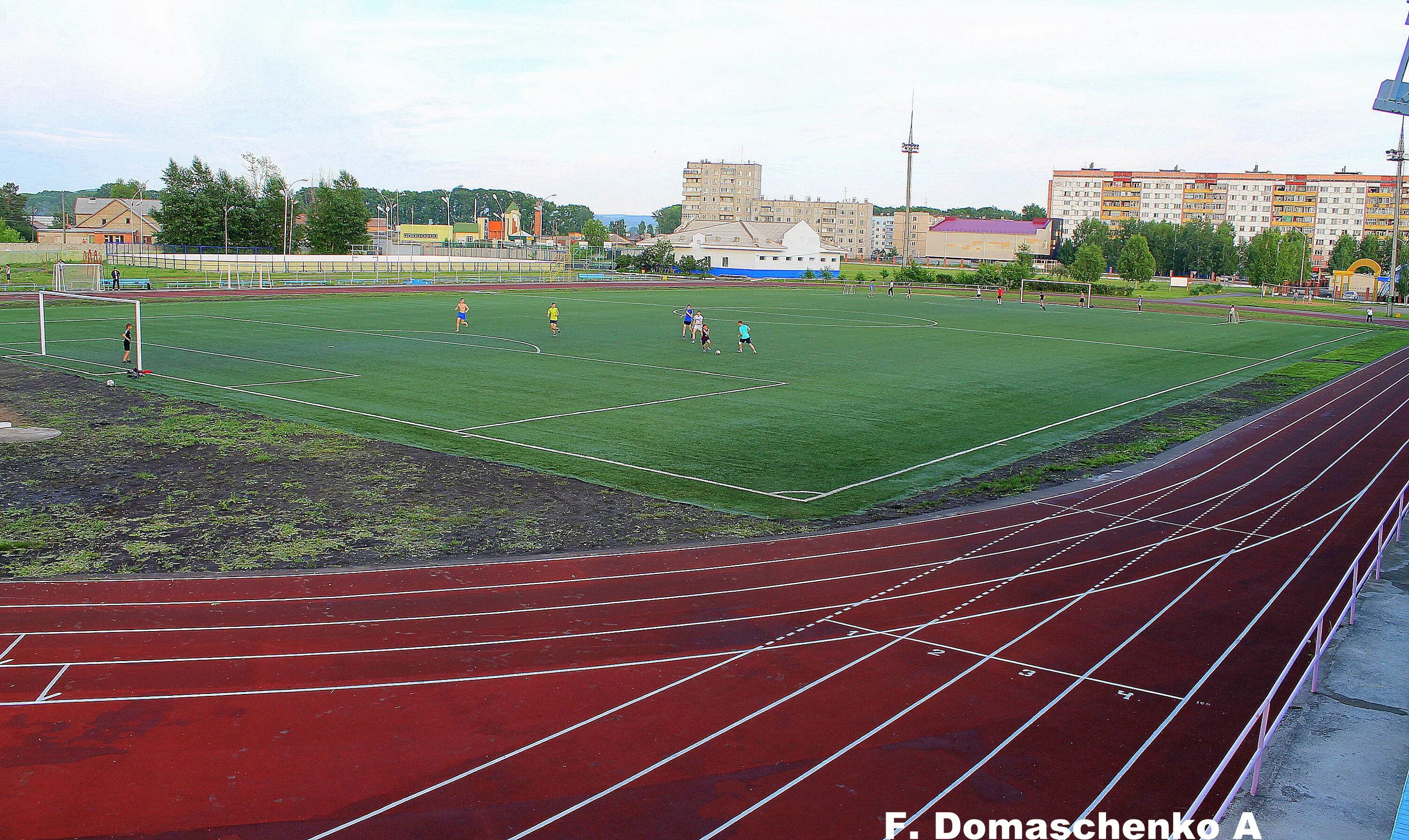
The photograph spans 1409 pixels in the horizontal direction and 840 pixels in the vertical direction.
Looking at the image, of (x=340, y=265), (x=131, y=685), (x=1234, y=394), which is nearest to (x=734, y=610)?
(x=131, y=685)

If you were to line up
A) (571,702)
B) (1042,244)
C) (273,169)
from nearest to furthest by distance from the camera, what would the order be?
(571,702) → (273,169) → (1042,244)

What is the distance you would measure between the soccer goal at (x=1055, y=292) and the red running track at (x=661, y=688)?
72711mm

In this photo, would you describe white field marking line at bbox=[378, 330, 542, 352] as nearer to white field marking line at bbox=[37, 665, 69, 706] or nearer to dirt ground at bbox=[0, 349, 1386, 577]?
dirt ground at bbox=[0, 349, 1386, 577]

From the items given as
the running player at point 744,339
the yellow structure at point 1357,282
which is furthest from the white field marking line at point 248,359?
the yellow structure at point 1357,282

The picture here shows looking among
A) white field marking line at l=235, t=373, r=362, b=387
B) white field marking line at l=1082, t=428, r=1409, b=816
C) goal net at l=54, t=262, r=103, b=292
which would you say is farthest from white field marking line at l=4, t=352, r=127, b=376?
white field marking line at l=1082, t=428, r=1409, b=816

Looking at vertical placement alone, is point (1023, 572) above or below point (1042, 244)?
below

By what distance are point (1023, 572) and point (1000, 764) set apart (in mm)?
5521

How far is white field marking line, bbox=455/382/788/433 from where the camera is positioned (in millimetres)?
23344

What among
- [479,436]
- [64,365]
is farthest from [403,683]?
[64,365]

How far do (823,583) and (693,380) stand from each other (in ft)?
60.6

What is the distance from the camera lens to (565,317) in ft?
178

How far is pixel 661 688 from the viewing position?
9.77 meters

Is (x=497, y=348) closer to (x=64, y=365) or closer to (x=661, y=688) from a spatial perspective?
(x=64, y=365)

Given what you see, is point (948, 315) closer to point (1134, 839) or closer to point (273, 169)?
point (1134, 839)
